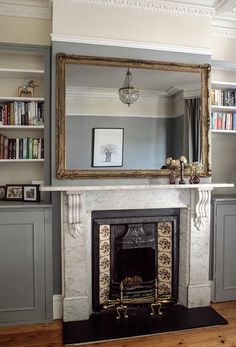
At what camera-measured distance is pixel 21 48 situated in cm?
264

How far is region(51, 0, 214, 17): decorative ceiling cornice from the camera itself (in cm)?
266

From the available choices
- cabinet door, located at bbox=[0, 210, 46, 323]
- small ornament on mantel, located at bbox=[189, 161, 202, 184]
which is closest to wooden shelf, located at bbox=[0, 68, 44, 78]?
cabinet door, located at bbox=[0, 210, 46, 323]

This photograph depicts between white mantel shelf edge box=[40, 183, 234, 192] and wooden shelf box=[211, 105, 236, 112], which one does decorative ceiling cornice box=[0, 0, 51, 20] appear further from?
wooden shelf box=[211, 105, 236, 112]

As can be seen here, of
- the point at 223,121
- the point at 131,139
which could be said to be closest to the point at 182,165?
the point at 131,139

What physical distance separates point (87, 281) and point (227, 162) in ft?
6.57

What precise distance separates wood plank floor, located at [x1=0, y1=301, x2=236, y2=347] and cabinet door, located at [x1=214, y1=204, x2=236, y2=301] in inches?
17.9

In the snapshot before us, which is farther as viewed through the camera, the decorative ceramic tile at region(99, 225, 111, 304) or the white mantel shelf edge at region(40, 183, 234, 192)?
the decorative ceramic tile at region(99, 225, 111, 304)

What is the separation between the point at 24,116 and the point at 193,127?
1.61m

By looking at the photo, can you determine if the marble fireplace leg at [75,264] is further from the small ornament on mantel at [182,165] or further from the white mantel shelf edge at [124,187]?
the small ornament on mantel at [182,165]

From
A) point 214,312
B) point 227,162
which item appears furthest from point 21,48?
point 214,312

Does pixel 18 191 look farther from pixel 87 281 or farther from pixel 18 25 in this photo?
pixel 18 25

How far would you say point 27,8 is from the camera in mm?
2809

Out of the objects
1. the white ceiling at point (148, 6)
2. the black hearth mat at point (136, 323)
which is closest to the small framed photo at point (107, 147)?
the white ceiling at point (148, 6)

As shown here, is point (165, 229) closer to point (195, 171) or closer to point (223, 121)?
point (195, 171)
